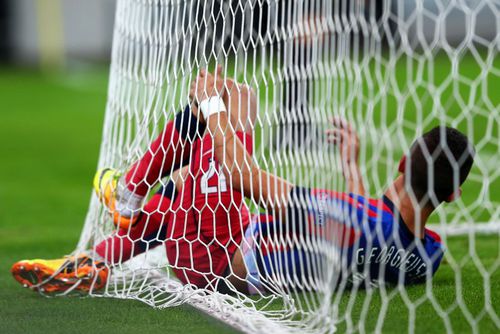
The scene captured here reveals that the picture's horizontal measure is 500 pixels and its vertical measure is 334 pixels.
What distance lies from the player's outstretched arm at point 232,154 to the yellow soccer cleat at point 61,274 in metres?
0.74

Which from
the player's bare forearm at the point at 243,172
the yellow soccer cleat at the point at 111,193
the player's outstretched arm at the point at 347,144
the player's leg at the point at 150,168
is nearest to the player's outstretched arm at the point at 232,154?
the player's bare forearm at the point at 243,172

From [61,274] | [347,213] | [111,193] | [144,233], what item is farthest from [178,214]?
[347,213]

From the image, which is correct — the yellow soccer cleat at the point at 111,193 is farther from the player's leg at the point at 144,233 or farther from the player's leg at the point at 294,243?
the player's leg at the point at 294,243

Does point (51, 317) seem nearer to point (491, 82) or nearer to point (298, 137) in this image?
point (298, 137)

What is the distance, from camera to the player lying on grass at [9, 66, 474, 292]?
3.17 meters

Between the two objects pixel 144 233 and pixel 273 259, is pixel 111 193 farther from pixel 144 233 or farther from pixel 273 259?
pixel 273 259

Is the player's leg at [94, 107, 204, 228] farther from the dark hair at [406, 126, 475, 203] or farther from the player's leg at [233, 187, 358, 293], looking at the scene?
the dark hair at [406, 126, 475, 203]

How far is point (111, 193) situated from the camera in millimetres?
4121

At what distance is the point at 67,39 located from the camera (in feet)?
66.9

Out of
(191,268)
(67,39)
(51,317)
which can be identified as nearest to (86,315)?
(51,317)

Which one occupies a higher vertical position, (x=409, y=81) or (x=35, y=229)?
(x=409, y=81)

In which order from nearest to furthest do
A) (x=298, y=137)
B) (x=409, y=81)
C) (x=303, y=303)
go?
(x=409, y=81)
(x=303, y=303)
(x=298, y=137)

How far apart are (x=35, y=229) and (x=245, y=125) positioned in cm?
243

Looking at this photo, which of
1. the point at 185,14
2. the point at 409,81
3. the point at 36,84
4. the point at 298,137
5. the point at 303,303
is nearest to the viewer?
the point at 409,81
